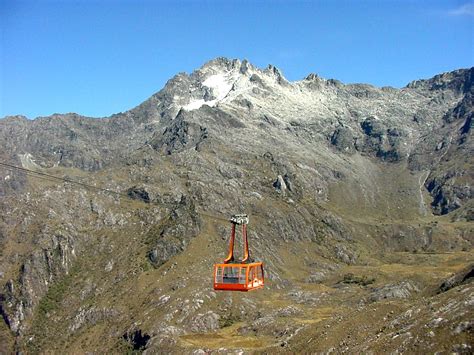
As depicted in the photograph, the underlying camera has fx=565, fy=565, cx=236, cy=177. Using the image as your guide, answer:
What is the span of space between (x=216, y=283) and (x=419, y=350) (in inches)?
2265

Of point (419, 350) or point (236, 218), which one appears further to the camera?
point (419, 350)

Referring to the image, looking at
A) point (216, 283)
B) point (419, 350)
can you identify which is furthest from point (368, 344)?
point (216, 283)

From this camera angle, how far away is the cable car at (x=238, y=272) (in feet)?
376

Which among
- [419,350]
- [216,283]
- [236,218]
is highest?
[236,218]

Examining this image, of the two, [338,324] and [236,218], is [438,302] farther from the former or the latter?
[236,218]

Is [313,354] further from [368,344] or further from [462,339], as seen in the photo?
[462,339]

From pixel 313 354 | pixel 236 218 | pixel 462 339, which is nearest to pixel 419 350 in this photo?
pixel 462 339

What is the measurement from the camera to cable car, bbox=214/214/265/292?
114625 mm

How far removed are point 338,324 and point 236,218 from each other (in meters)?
99.9

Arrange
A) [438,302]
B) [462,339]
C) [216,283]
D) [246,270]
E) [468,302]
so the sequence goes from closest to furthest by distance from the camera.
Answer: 1. [246,270]
2. [216,283]
3. [462,339]
4. [468,302]
5. [438,302]

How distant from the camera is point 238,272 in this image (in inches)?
4611

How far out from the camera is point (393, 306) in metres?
199

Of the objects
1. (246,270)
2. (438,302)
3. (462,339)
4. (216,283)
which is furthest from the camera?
(438,302)

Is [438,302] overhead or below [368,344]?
overhead
